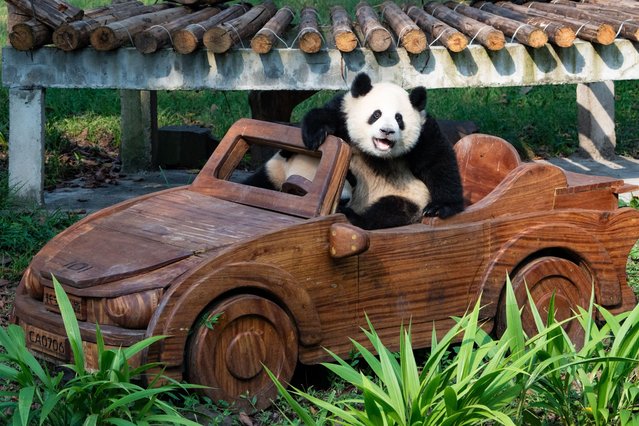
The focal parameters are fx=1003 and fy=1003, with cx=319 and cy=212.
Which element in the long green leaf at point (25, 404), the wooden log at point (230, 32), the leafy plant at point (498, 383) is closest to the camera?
the long green leaf at point (25, 404)

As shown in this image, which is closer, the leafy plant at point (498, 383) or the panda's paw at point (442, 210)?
the leafy plant at point (498, 383)

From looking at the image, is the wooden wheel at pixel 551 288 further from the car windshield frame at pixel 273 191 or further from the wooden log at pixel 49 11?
the wooden log at pixel 49 11

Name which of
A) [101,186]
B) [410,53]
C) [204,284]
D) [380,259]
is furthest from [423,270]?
[101,186]

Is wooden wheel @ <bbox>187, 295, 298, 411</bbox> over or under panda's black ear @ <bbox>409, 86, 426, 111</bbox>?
under

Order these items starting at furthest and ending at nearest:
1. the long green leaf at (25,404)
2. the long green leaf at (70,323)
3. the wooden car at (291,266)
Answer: the wooden car at (291,266) → the long green leaf at (70,323) → the long green leaf at (25,404)

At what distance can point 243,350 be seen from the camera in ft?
12.1

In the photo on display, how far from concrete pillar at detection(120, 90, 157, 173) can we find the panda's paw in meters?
4.61

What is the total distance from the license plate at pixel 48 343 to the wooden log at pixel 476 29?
12.4 feet

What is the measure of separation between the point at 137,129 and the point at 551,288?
4.87 meters

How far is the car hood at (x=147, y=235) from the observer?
3.68m

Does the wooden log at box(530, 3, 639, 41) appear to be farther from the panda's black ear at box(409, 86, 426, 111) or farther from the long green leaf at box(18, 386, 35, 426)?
the long green leaf at box(18, 386, 35, 426)

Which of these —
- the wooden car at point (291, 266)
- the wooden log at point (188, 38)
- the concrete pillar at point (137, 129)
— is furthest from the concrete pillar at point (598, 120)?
the wooden car at point (291, 266)

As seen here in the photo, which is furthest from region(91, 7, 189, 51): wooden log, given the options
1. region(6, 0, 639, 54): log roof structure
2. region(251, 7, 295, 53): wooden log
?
region(251, 7, 295, 53): wooden log

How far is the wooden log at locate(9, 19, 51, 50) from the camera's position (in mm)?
6480
